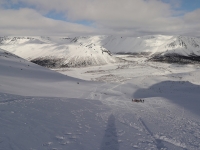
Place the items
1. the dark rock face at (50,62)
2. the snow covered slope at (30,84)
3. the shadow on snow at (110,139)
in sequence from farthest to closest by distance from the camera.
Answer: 1. the dark rock face at (50,62)
2. the snow covered slope at (30,84)
3. the shadow on snow at (110,139)

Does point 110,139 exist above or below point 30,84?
below

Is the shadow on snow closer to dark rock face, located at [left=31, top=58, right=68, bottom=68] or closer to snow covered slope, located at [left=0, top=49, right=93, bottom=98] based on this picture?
snow covered slope, located at [left=0, top=49, right=93, bottom=98]

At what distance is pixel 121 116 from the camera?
12211 mm

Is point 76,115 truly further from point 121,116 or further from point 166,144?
point 166,144

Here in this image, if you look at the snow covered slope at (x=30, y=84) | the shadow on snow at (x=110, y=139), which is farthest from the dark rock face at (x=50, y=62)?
the shadow on snow at (x=110, y=139)

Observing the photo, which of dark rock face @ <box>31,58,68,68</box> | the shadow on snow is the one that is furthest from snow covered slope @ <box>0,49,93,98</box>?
dark rock face @ <box>31,58,68,68</box>

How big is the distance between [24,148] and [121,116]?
6.66 meters

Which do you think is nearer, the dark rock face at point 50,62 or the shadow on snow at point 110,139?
the shadow on snow at point 110,139

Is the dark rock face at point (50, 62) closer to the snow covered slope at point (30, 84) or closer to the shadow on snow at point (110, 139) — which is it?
the snow covered slope at point (30, 84)

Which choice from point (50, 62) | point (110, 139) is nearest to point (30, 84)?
point (110, 139)

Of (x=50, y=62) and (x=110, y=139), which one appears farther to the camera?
(x=50, y=62)

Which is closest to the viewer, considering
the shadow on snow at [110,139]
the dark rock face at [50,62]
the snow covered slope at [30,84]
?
the shadow on snow at [110,139]

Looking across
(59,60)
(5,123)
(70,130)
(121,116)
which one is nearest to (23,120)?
(5,123)

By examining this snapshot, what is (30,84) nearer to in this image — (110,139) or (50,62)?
(110,139)
